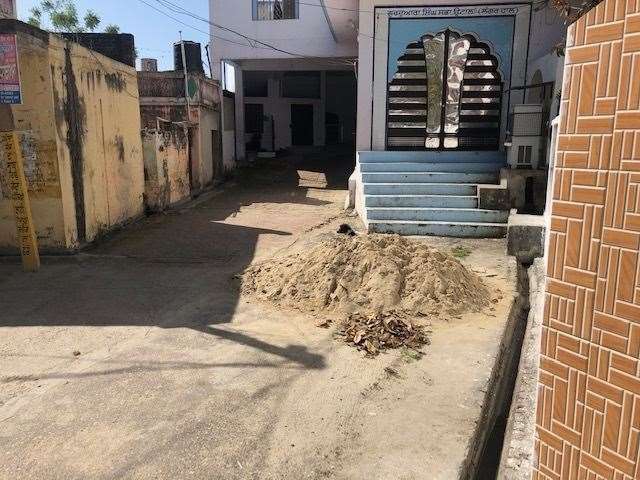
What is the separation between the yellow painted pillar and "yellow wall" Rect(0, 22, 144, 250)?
Result: 377 millimetres

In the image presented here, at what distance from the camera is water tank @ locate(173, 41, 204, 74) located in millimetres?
18825

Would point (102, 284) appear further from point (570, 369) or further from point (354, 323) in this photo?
point (570, 369)

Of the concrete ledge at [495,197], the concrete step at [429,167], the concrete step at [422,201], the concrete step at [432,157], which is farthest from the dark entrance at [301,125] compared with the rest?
the concrete ledge at [495,197]

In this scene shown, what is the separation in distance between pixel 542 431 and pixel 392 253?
169 inches

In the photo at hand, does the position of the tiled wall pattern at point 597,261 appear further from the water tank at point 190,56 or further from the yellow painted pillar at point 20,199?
the water tank at point 190,56

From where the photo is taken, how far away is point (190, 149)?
52.2 feet

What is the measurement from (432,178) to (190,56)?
1214cm

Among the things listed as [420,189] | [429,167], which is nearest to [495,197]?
[420,189]

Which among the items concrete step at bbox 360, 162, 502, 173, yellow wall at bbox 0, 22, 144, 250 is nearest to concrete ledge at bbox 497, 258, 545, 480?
concrete step at bbox 360, 162, 502, 173

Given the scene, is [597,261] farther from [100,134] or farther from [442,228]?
[100,134]

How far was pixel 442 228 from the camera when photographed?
365 inches

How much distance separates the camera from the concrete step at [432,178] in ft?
34.9

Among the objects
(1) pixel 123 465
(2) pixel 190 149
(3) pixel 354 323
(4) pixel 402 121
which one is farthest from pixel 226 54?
(1) pixel 123 465

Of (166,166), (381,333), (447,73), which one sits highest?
(447,73)
